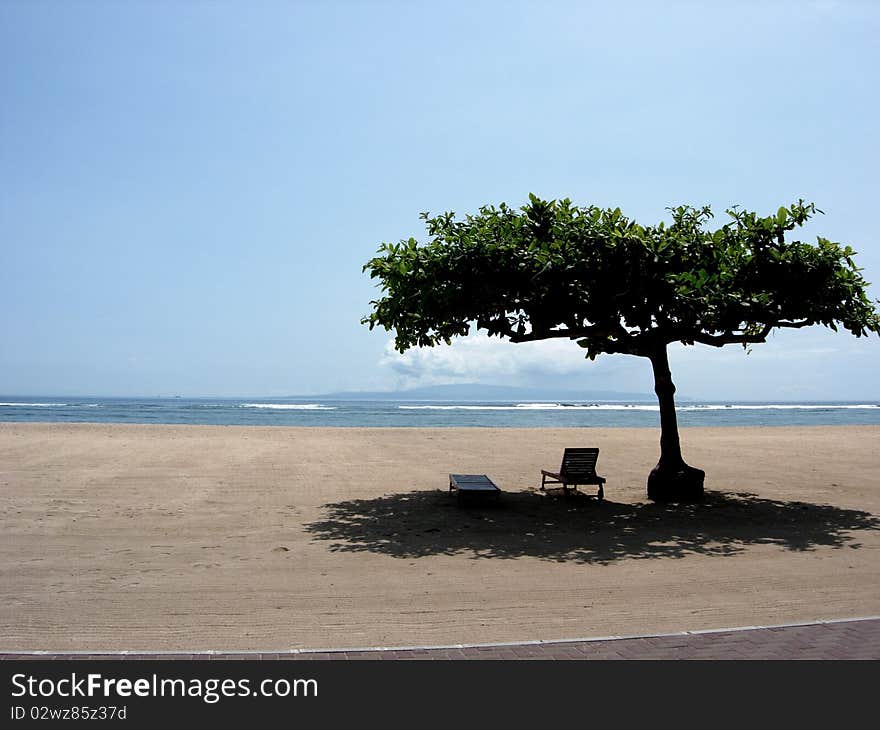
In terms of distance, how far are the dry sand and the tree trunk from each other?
1.79 ft

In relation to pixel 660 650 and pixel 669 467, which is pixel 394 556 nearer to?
pixel 660 650

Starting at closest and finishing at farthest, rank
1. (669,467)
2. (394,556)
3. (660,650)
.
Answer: (660,650)
(394,556)
(669,467)

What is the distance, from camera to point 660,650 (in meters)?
5.25

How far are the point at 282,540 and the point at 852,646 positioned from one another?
6752 mm

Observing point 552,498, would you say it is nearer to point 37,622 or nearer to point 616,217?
point 616,217

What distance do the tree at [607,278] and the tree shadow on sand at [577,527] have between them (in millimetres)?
2991

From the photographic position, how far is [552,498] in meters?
13.2

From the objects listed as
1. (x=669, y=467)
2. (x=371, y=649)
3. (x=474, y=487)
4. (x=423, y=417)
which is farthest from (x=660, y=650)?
(x=423, y=417)

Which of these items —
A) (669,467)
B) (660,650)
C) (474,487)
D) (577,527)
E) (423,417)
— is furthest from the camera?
(423,417)

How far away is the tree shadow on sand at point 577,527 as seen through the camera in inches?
365

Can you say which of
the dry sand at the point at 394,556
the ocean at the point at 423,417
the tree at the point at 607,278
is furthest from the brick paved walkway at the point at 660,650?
the ocean at the point at 423,417

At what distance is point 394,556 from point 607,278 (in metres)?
5.80
